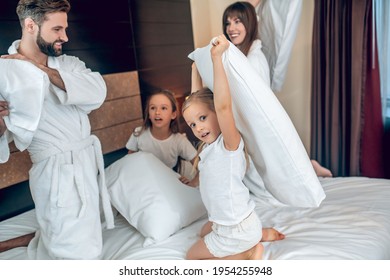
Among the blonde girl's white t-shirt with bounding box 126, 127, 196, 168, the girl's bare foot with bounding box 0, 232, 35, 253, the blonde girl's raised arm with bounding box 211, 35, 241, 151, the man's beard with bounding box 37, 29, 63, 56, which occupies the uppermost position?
the man's beard with bounding box 37, 29, 63, 56

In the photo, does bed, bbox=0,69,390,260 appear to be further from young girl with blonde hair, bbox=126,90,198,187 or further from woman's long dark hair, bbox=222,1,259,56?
woman's long dark hair, bbox=222,1,259,56

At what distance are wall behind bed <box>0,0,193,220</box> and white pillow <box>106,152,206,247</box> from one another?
0.18ft

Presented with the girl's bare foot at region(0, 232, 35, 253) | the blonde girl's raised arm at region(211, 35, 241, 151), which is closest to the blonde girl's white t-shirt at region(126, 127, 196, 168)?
the blonde girl's raised arm at region(211, 35, 241, 151)

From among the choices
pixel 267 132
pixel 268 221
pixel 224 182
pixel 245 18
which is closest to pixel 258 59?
pixel 245 18

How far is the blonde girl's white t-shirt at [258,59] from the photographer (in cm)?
85

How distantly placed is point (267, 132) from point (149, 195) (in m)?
0.38

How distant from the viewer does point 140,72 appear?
90cm

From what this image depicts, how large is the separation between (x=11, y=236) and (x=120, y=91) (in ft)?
1.49

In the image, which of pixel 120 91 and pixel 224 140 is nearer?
pixel 224 140

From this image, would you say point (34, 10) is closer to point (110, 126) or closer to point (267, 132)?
point (110, 126)

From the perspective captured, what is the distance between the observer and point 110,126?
900 mm

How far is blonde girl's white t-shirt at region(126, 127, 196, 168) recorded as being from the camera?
0.94 meters

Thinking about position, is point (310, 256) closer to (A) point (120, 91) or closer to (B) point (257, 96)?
(B) point (257, 96)
